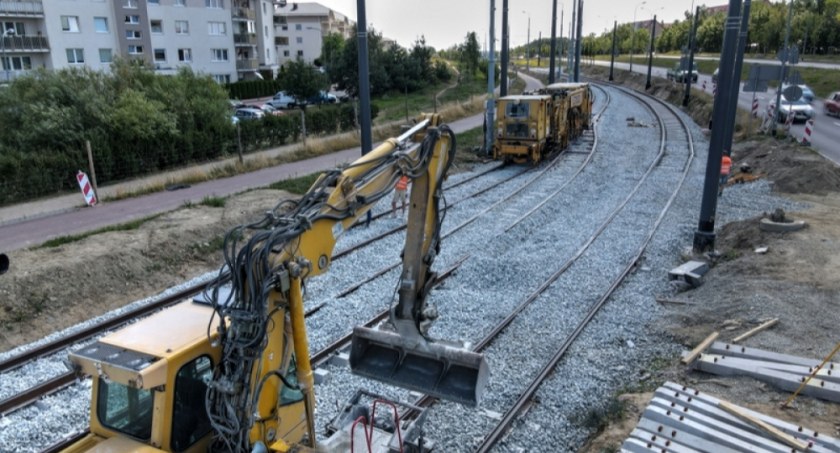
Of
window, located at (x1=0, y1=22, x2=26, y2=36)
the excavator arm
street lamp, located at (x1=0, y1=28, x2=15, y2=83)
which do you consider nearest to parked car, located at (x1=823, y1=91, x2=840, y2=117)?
the excavator arm

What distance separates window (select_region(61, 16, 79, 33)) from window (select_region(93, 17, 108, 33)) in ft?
4.32

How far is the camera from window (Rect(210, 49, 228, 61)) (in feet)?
177

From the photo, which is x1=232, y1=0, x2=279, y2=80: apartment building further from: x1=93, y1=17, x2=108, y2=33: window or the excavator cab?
the excavator cab

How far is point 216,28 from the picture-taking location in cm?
5297

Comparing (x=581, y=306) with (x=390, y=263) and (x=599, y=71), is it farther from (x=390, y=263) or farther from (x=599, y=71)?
(x=599, y=71)

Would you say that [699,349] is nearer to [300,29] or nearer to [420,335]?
[420,335]

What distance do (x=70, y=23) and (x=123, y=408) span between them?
4570 cm

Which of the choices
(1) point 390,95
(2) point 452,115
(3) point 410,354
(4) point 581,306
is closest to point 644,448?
(3) point 410,354

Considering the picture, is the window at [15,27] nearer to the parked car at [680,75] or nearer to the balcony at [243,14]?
the balcony at [243,14]

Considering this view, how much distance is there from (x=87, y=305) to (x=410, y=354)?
817 cm

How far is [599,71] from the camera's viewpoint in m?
85.1

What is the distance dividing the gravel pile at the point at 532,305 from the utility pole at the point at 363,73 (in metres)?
2.42

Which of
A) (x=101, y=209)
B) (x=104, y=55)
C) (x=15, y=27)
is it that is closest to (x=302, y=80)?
(x=104, y=55)

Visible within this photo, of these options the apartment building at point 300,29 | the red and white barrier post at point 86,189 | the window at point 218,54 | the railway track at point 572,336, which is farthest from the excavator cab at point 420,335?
the apartment building at point 300,29
